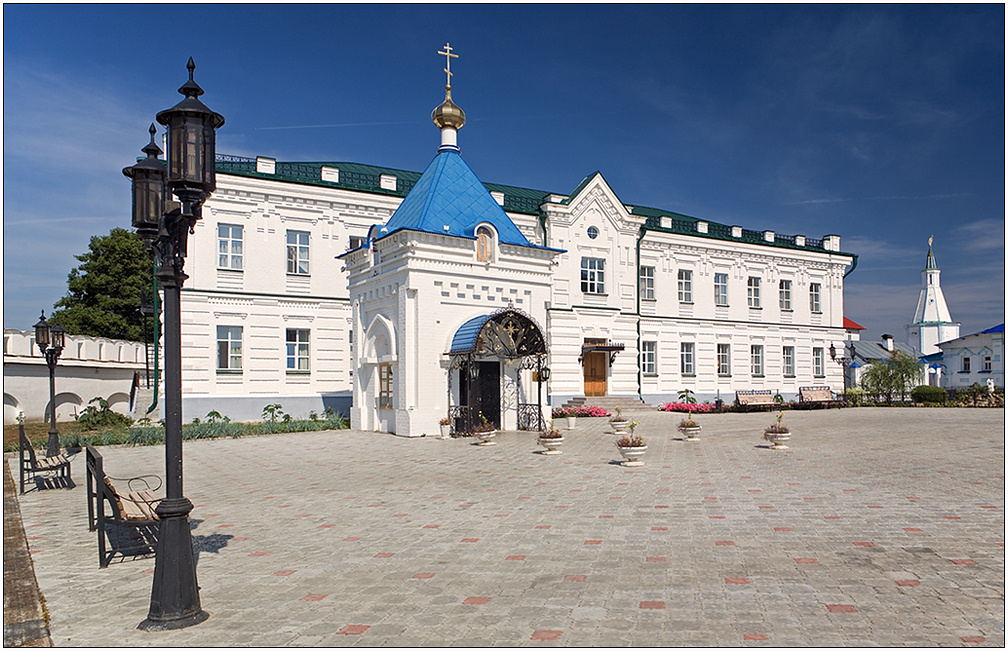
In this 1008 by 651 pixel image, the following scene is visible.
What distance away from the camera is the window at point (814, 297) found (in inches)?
1422

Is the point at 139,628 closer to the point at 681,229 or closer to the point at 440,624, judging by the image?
the point at 440,624

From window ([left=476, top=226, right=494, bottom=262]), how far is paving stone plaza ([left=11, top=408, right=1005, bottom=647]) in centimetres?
841

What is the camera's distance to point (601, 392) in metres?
29.8

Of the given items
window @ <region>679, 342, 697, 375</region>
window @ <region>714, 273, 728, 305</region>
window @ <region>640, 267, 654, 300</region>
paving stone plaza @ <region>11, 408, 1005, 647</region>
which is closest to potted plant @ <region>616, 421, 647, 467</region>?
paving stone plaza @ <region>11, 408, 1005, 647</region>

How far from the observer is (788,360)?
3528 centimetres

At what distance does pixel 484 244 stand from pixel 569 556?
48.7 feet

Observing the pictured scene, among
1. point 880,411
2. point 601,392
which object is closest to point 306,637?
point 601,392

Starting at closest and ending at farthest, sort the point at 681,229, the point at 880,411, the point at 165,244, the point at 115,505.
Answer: the point at 165,244 → the point at 115,505 → the point at 880,411 → the point at 681,229

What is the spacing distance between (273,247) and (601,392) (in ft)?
47.5

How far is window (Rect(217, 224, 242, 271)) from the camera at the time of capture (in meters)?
24.3

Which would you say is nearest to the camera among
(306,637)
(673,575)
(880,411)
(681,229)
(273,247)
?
(306,637)

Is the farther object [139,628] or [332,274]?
[332,274]

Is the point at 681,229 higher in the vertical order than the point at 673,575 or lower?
higher

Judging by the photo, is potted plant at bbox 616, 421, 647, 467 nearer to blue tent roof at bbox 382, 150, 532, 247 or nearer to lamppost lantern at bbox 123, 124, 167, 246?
lamppost lantern at bbox 123, 124, 167, 246
